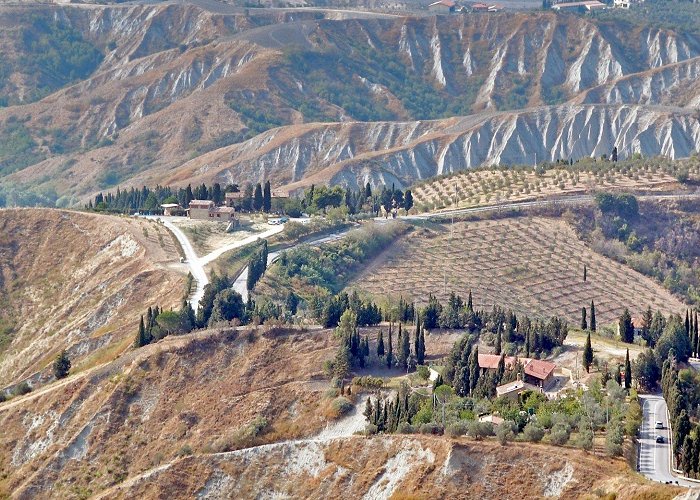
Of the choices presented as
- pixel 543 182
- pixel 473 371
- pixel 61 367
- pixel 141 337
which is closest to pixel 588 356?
pixel 473 371

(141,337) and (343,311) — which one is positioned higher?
(343,311)

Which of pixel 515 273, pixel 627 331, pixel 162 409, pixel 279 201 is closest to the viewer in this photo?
pixel 162 409

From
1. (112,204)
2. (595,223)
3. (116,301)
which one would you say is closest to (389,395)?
(116,301)

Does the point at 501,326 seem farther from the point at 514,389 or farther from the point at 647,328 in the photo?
the point at 514,389

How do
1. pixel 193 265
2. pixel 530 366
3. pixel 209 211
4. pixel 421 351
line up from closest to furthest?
pixel 530 366, pixel 421 351, pixel 193 265, pixel 209 211

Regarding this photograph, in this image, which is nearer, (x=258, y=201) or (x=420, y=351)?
(x=420, y=351)

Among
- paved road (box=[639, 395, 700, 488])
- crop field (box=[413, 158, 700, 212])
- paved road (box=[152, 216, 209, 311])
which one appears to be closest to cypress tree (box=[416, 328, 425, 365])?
paved road (box=[639, 395, 700, 488])

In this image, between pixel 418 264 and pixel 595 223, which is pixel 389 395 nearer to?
pixel 418 264
